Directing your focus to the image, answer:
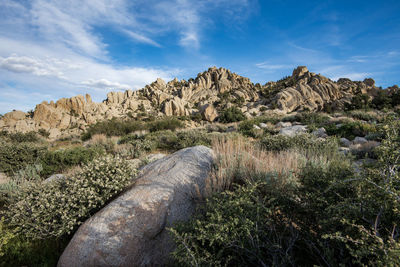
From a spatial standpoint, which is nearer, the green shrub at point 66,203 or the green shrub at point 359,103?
the green shrub at point 66,203

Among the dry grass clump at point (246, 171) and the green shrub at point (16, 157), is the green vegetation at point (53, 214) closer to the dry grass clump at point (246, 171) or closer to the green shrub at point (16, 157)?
the dry grass clump at point (246, 171)

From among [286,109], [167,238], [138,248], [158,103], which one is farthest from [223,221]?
[158,103]

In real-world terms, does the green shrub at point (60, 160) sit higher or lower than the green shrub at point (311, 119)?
lower

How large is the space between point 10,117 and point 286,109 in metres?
65.3

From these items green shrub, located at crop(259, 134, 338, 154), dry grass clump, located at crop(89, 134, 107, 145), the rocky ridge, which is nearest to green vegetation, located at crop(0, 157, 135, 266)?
green shrub, located at crop(259, 134, 338, 154)

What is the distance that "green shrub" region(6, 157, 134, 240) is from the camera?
3.39 metres

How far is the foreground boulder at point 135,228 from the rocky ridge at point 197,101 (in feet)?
114

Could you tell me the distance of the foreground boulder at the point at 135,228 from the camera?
284 cm

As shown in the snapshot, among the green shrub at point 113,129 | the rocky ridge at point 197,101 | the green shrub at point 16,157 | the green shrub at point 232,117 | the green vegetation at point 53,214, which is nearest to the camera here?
the green vegetation at point 53,214

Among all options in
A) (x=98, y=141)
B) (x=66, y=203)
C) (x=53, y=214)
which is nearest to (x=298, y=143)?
(x=66, y=203)

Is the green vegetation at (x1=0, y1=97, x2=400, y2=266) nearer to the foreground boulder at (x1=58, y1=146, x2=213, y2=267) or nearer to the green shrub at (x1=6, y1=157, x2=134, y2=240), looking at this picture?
the green shrub at (x1=6, y1=157, x2=134, y2=240)

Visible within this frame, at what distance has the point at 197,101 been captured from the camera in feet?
225

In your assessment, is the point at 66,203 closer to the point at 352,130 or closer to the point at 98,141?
the point at 98,141

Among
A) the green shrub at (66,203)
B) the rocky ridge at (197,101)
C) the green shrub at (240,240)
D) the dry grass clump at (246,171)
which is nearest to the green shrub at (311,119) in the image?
the dry grass clump at (246,171)
